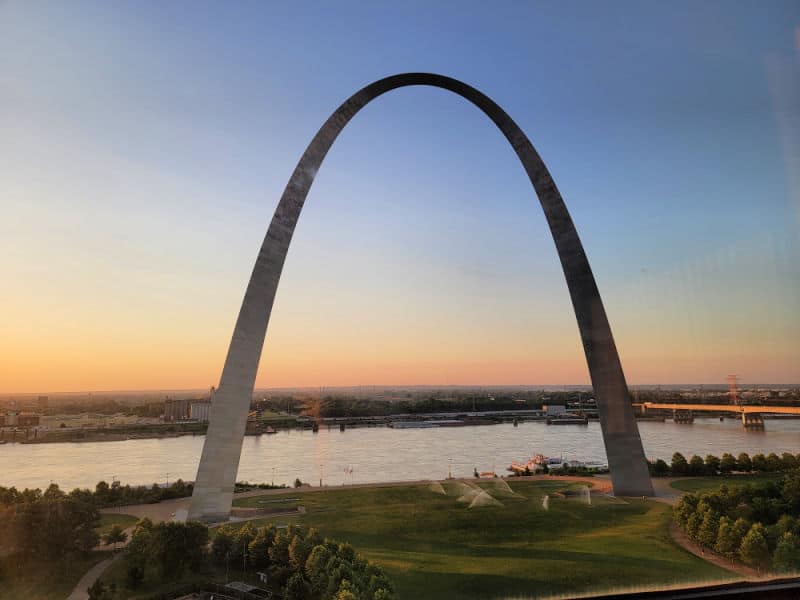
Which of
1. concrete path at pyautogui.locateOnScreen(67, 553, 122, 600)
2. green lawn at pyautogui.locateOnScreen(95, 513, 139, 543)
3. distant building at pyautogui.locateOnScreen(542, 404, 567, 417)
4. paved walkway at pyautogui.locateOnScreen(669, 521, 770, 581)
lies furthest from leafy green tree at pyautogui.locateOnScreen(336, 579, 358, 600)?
distant building at pyautogui.locateOnScreen(542, 404, 567, 417)

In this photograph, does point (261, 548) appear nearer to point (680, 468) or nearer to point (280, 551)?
point (280, 551)

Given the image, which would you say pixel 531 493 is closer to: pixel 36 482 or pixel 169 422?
pixel 36 482

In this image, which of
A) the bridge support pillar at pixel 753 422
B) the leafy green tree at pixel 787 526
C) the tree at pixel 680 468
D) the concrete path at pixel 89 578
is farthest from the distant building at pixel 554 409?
the concrete path at pixel 89 578

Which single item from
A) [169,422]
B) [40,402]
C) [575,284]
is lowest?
[169,422]

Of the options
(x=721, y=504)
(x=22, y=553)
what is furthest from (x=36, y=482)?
(x=721, y=504)

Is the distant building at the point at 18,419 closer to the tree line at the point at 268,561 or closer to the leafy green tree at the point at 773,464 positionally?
the tree line at the point at 268,561

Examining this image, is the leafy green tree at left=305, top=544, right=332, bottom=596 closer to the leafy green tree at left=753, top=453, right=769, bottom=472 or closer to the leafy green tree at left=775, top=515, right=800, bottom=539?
the leafy green tree at left=775, top=515, right=800, bottom=539
